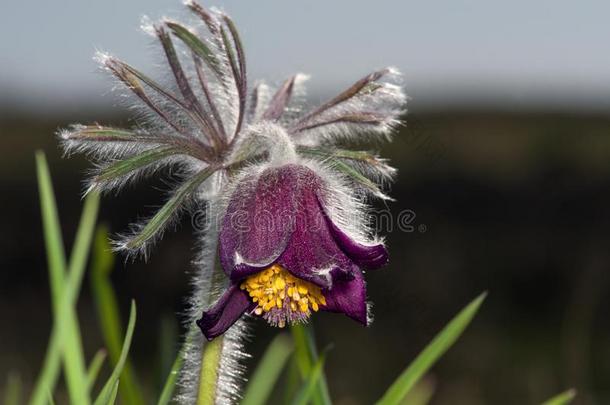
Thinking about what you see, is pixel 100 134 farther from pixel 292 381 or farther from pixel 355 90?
pixel 292 381

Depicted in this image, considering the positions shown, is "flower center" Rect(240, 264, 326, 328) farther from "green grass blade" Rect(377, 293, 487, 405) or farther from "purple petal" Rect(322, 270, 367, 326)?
"green grass blade" Rect(377, 293, 487, 405)

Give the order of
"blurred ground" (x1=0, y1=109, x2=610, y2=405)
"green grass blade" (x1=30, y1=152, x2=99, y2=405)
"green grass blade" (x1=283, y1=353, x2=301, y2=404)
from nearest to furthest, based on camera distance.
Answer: "green grass blade" (x1=30, y1=152, x2=99, y2=405)
"green grass blade" (x1=283, y1=353, x2=301, y2=404)
"blurred ground" (x1=0, y1=109, x2=610, y2=405)

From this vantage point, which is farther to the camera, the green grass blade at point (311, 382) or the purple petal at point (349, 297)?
the green grass blade at point (311, 382)

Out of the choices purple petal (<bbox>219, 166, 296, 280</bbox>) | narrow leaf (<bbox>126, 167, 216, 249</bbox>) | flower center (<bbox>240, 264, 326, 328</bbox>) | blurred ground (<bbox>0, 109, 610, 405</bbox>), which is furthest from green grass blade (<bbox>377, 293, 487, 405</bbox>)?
blurred ground (<bbox>0, 109, 610, 405</bbox>)

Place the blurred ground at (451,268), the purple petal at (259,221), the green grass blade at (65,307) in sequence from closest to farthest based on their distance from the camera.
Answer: the green grass blade at (65,307), the purple petal at (259,221), the blurred ground at (451,268)

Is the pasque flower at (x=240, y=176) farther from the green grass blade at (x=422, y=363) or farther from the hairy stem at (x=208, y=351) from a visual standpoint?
the green grass blade at (x=422, y=363)

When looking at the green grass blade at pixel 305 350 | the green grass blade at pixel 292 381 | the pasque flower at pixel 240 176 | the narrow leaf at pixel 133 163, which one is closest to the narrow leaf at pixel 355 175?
the pasque flower at pixel 240 176

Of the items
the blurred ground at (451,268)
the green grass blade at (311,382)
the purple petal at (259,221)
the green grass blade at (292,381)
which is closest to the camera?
the purple petal at (259,221)
